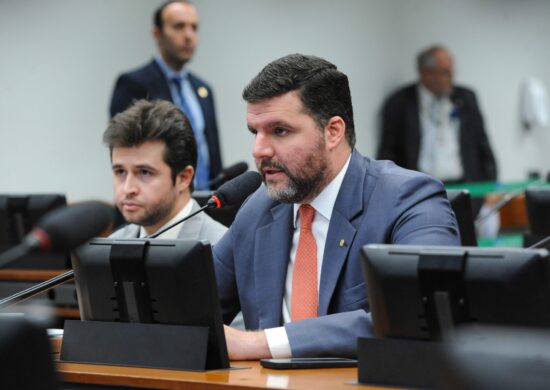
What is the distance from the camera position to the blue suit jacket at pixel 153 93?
5.69m

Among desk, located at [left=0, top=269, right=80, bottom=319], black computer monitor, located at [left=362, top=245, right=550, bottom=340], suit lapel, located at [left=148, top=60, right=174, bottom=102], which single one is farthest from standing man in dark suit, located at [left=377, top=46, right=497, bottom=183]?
black computer monitor, located at [left=362, top=245, right=550, bottom=340]

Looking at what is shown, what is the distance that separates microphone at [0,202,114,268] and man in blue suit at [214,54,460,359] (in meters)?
1.15

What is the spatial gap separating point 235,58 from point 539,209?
4561 mm

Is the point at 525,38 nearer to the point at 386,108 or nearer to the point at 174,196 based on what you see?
the point at 386,108

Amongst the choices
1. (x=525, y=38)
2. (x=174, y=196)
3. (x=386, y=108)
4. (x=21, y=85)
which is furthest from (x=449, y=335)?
(x=525, y=38)

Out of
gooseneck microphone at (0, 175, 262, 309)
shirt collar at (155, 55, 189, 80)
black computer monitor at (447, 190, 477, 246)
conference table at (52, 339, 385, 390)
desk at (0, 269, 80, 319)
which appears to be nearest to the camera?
conference table at (52, 339, 385, 390)

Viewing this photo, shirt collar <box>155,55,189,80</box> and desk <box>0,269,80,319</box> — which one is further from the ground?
shirt collar <box>155,55,189,80</box>

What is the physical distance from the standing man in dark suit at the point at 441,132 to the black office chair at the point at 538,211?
15.7 feet

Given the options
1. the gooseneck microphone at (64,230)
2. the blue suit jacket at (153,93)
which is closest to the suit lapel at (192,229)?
the gooseneck microphone at (64,230)

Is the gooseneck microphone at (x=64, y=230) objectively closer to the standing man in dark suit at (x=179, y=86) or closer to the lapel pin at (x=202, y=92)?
the standing man in dark suit at (x=179, y=86)

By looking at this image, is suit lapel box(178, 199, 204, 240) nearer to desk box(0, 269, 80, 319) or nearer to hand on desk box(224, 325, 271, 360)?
hand on desk box(224, 325, 271, 360)

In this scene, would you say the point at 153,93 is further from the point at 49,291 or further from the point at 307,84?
Answer: the point at 307,84

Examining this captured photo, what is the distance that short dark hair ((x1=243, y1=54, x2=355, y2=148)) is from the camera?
9.73 ft

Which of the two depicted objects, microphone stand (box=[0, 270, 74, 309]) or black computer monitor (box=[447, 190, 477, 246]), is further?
black computer monitor (box=[447, 190, 477, 246])
